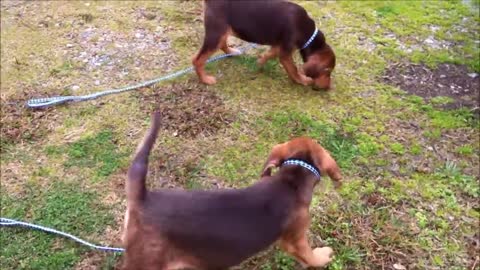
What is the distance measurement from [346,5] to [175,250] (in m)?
3.72

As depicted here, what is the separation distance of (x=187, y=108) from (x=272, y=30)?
0.88 metres

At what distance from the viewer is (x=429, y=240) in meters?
3.41

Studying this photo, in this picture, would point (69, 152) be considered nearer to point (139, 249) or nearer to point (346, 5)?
point (139, 249)

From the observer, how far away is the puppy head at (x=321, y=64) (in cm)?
437

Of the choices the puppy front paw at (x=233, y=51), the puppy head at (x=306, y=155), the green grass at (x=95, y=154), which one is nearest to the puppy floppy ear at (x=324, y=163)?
the puppy head at (x=306, y=155)

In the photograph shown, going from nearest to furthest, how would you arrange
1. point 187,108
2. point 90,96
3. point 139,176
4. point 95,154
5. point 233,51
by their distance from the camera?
1. point 139,176
2. point 95,154
3. point 187,108
4. point 90,96
5. point 233,51

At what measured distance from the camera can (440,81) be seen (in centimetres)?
462

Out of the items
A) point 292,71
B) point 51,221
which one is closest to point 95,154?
point 51,221

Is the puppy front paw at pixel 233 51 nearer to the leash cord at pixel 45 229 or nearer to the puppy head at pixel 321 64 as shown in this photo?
the puppy head at pixel 321 64

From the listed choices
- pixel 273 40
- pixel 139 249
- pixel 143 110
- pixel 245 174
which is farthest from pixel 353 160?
pixel 139 249

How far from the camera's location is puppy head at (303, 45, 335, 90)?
4367mm

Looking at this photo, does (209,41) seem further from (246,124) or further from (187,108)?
(246,124)


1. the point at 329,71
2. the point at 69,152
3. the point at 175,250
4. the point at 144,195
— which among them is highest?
the point at 144,195

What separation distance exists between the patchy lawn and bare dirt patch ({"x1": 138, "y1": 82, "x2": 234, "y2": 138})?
0.6 inches
